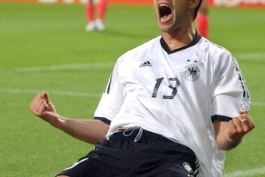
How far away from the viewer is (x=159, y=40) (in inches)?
195

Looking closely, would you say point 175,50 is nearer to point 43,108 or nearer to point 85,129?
point 85,129

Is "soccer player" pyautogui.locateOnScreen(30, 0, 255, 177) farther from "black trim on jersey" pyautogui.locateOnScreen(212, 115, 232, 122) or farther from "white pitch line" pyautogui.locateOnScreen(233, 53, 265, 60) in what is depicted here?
"white pitch line" pyautogui.locateOnScreen(233, 53, 265, 60)

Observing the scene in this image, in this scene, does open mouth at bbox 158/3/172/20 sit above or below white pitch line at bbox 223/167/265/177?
above

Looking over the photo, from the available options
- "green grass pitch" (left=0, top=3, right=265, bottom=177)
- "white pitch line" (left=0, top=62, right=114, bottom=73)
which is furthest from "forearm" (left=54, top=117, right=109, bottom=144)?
"white pitch line" (left=0, top=62, right=114, bottom=73)

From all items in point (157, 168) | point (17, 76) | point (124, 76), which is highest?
point (124, 76)

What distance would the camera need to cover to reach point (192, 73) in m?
4.67

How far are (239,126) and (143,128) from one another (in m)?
0.60

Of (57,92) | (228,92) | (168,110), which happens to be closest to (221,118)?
(228,92)

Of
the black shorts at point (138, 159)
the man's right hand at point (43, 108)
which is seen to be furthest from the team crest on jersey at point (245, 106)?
the man's right hand at point (43, 108)

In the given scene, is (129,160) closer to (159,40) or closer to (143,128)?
(143,128)

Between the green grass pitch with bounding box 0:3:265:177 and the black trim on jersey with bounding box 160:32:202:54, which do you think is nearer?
the black trim on jersey with bounding box 160:32:202:54

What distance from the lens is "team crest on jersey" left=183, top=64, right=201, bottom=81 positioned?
15.3ft

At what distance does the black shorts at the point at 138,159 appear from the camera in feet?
14.5

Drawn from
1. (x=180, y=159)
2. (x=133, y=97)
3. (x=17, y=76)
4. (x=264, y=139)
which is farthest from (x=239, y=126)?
(x=17, y=76)
